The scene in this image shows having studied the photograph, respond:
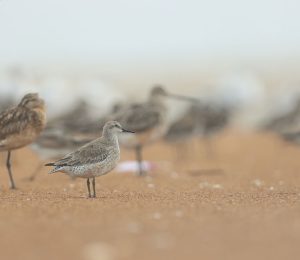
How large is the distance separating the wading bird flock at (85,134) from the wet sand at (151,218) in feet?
1.33

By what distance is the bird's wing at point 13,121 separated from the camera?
11250mm

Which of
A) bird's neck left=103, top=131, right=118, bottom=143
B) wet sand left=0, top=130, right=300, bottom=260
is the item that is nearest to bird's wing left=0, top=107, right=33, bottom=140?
wet sand left=0, top=130, right=300, bottom=260

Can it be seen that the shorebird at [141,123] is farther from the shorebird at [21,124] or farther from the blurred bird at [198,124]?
the blurred bird at [198,124]

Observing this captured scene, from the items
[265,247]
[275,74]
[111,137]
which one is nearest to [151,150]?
[111,137]

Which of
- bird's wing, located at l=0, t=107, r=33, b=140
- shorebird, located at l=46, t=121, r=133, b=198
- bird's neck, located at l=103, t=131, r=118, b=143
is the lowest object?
shorebird, located at l=46, t=121, r=133, b=198

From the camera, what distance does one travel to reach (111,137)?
1034cm

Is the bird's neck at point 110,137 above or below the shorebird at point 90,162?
above

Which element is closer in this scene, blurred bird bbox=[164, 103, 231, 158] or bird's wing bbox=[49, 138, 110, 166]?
bird's wing bbox=[49, 138, 110, 166]

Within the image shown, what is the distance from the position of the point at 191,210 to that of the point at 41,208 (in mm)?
1606

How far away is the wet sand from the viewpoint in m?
6.15

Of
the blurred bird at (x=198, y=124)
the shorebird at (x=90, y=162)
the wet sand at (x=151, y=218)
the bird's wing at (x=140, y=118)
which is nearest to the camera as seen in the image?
the wet sand at (x=151, y=218)

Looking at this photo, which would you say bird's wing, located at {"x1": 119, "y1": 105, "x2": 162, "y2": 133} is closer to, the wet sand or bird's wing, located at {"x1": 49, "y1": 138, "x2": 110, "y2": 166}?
the wet sand

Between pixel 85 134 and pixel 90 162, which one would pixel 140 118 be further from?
pixel 90 162

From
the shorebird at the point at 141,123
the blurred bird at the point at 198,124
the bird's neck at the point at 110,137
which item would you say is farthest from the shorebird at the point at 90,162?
the blurred bird at the point at 198,124
